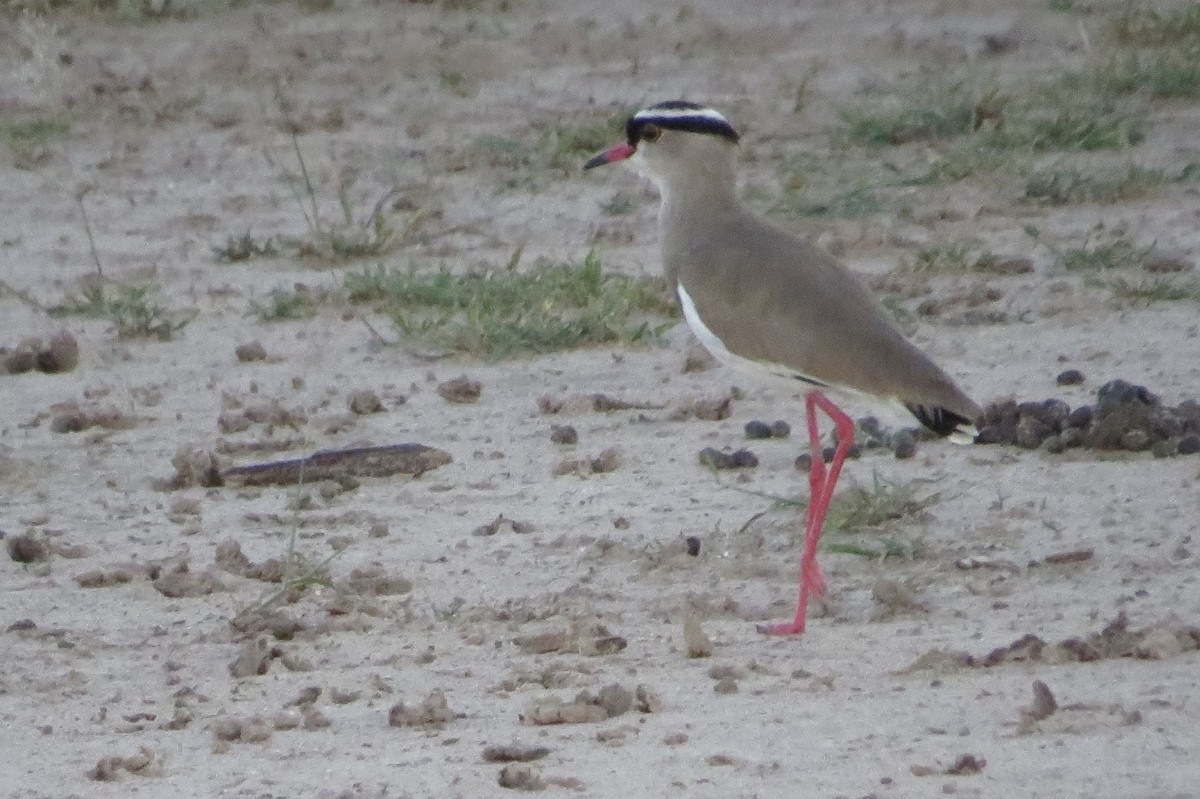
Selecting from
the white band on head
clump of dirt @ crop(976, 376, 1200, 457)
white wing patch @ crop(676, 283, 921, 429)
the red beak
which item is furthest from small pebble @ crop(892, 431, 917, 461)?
the red beak

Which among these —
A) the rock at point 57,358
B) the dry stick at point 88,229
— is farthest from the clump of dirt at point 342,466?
the dry stick at point 88,229

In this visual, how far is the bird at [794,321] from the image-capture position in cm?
561

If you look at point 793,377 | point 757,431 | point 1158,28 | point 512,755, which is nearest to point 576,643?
point 512,755

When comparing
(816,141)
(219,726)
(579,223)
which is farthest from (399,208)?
(219,726)

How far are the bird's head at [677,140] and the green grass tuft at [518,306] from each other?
1.21m

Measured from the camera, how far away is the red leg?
5.39 m

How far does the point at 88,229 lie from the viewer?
9.46 meters

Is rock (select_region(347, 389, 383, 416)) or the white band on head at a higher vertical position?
the white band on head

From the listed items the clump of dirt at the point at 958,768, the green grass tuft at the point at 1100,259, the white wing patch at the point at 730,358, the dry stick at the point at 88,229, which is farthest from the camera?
the dry stick at the point at 88,229

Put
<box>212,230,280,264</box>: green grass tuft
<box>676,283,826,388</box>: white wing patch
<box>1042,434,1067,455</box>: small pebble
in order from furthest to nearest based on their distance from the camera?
1. <box>212,230,280,264</box>: green grass tuft
2. <box>1042,434,1067,455</box>: small pebble
3. <box>676,283,826,388</box>: white wing patch

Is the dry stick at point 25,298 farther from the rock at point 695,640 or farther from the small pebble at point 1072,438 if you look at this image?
the rock at point 695,640

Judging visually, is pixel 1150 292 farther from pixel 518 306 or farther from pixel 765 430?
pixel 518 306

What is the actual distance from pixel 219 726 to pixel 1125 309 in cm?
428

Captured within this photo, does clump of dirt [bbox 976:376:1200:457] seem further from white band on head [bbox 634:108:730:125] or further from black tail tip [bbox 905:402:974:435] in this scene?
white band on head [bbox 634:108:730:125]
